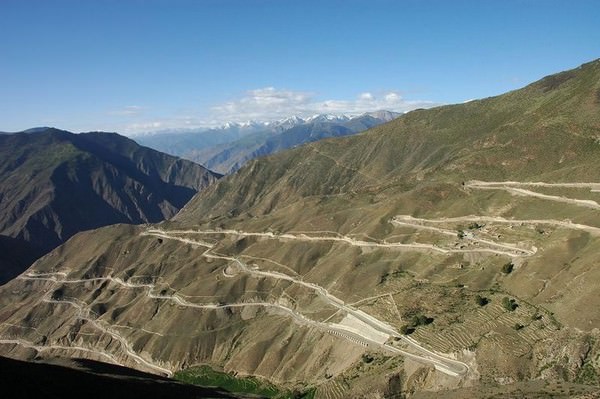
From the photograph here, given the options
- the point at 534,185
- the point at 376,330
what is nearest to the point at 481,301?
the point at 376,330

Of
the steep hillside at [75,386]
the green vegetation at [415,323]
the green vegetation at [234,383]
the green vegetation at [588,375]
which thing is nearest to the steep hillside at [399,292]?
the green vegetation at [588,375]

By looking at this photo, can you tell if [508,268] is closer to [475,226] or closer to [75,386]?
[475,226]

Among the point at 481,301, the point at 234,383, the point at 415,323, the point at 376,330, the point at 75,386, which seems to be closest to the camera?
the point at 75,386

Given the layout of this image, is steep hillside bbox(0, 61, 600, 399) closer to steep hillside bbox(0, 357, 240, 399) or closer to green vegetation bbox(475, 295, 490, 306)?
green vegetation bbox(475, 295, 490, 306)

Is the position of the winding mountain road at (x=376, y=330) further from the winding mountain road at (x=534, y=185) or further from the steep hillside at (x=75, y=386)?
the winding mountain road at (x=534, y=185)

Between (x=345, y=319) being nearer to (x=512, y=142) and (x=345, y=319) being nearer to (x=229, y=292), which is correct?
(x=229, y=292)

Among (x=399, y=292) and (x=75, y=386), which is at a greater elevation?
(x=75, y=386)
